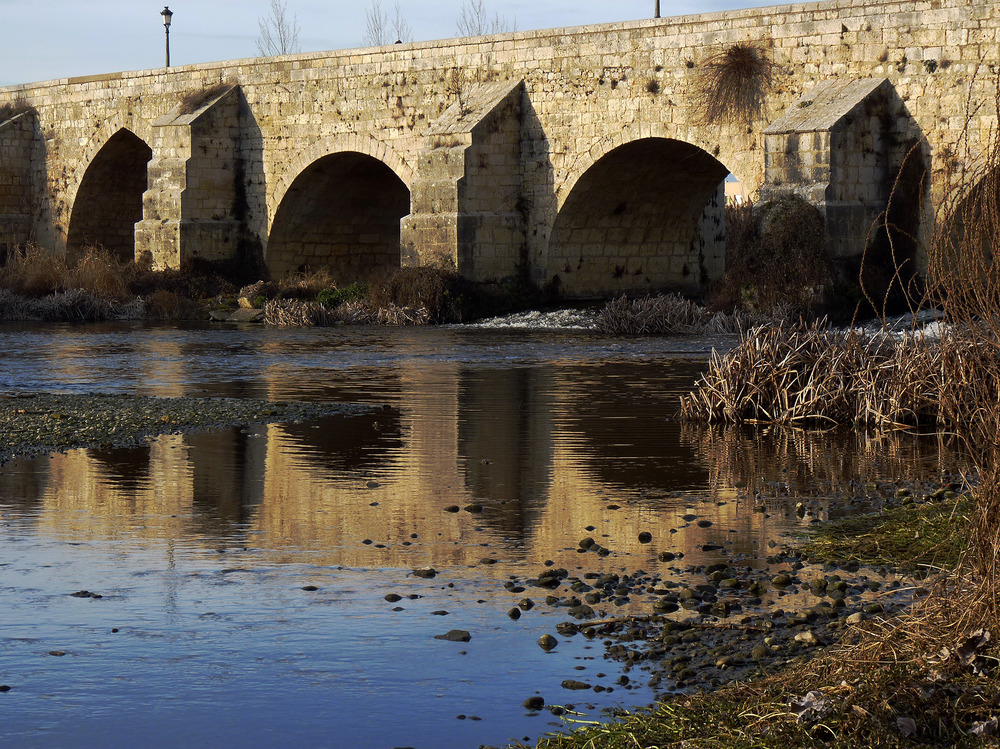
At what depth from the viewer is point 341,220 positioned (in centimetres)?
2908

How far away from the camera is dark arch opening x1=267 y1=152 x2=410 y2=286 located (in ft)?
91.1

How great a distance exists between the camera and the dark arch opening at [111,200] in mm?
32312

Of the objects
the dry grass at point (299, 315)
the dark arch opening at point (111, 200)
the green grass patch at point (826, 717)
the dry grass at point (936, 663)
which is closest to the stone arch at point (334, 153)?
the dry grass at point (299, 315)

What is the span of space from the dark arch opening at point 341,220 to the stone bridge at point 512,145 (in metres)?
0.05

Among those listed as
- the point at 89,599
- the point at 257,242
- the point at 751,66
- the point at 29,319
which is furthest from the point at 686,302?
the point at 89,599

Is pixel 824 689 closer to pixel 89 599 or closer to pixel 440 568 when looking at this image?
pixel 440 568

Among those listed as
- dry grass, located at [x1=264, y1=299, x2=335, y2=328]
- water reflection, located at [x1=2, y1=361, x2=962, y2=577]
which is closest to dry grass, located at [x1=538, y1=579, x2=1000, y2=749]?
water reflection, located at [x1=2, y1=361, x2=962, y2=577]

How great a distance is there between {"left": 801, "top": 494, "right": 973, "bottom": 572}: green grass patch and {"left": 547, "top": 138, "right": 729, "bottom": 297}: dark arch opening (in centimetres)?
1573

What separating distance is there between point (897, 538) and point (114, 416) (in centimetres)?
676

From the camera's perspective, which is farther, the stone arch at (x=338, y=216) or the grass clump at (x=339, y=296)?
the stone arch at (x=338, y=216)

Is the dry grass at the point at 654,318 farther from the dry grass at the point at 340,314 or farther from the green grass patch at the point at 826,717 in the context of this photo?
the green grass patch at the point at 826,717

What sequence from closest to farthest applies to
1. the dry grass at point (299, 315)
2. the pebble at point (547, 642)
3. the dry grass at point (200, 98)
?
the pebble at point (547, 642), the dry grass at point (299, 315), the dry grass at point (200, 98)

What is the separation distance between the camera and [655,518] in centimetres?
733

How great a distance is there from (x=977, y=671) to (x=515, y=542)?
2929 mm
